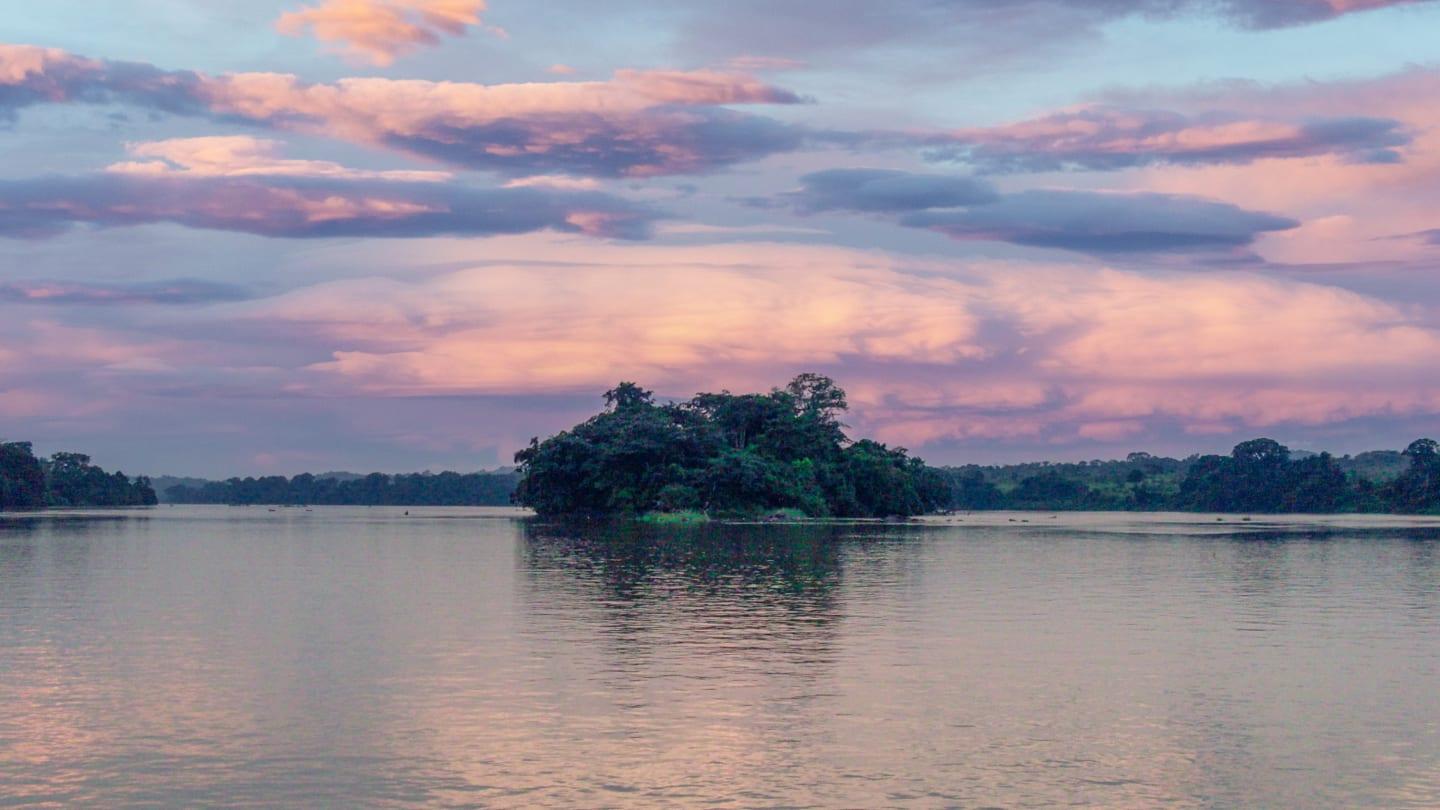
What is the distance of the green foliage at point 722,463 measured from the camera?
169 meters

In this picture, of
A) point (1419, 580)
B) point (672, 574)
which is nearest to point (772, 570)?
point (672, 574)

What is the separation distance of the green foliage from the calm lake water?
334 ft

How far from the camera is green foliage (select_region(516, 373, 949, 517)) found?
555ft

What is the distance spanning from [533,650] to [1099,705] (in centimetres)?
1490

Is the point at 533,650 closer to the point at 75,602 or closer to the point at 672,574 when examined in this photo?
the point at 75,602

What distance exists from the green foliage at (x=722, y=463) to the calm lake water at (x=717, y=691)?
101955 mm

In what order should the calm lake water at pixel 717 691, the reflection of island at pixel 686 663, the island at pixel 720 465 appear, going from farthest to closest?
the island at pixel 720 465 < the reflection of island at pixel 686 663 < the calm lake water at pixel 717 691

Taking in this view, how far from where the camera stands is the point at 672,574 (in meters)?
68.9

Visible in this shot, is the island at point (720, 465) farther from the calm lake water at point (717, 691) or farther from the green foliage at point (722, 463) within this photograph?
the calm lake water at point (717, 691)

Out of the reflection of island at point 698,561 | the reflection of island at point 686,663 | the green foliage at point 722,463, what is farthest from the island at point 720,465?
the reflection of island at point 686,663

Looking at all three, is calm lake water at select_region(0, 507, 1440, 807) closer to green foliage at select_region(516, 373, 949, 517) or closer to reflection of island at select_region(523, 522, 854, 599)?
reflection of island at select_region(523, 522, 854, 599)

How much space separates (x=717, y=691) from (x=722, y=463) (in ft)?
440

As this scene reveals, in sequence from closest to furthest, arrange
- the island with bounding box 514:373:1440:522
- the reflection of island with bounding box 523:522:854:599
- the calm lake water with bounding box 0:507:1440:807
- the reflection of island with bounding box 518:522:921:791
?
the calm lake water with bounding box 0:507:1440:807
the reflection of island with bounding box 518:522:921:791
the reflection of island with bounding box 523:522:854:599
the island with bounding box 514:373:1440:522

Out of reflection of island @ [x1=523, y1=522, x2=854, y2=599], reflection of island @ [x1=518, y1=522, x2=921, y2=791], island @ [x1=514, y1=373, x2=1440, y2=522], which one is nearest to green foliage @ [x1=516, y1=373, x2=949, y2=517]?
island @ [x1=514, y1=373, x2=1440, y2=522]
